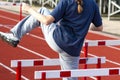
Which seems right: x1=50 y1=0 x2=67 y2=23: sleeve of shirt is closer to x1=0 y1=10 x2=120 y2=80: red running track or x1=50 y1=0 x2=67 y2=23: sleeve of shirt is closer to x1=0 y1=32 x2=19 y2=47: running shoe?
x1=0 y1=32 x2=19 y2=47: running shoe

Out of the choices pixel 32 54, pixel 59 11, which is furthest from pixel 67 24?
pixel 32 54

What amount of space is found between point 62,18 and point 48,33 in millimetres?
317

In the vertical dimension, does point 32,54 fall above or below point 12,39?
below

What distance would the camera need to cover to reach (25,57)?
12.1 metres

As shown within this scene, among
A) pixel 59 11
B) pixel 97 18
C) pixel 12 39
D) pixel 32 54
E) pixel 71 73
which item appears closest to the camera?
pixel 71 73

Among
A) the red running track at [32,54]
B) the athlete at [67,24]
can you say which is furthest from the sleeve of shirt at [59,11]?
the red running track at [32,54]

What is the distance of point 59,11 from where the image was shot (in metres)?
5.52

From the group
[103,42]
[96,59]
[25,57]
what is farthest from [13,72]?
[96,59]

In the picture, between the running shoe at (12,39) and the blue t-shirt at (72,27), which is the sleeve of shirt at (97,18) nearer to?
the blue t-shirt at (72,27)

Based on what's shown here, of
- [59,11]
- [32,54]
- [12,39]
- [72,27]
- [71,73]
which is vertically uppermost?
[59,11]

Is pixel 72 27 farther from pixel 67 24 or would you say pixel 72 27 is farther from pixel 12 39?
pixel 12 39

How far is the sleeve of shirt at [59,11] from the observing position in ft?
18.1

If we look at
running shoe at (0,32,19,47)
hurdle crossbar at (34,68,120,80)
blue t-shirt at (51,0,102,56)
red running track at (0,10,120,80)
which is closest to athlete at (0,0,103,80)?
blue t-shirt at (51,0,102,56)

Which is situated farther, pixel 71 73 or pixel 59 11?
Result: pixel 59 11
